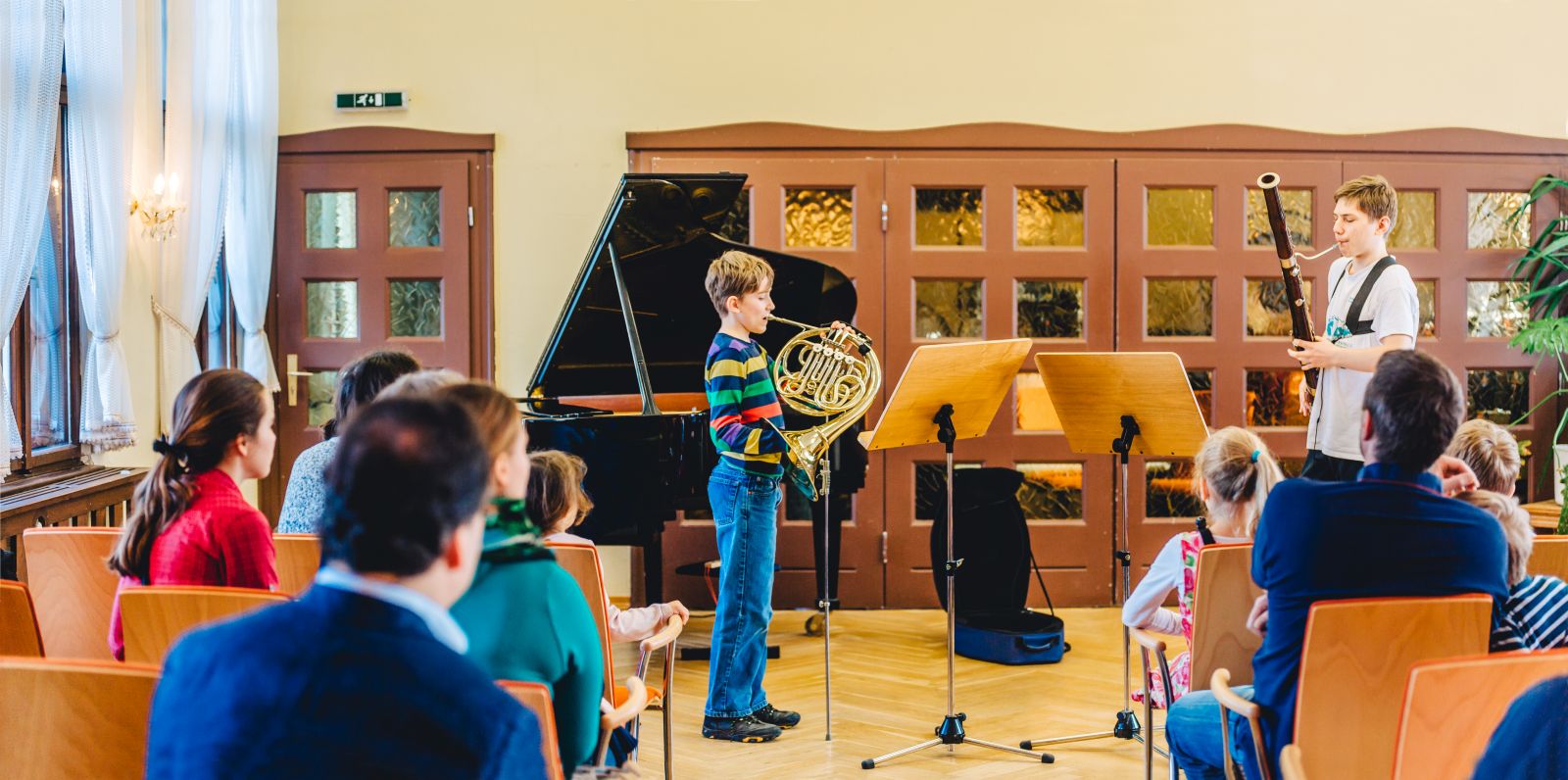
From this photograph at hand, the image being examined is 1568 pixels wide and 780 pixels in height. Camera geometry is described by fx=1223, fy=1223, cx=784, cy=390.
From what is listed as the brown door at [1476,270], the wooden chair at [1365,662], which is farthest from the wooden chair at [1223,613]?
the brown door at [1476,270]

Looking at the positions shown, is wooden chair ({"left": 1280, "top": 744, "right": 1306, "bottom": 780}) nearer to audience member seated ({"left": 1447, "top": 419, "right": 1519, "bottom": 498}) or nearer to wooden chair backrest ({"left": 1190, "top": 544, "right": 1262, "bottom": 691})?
wooden chair backrest ({"left": 1190, "top": 544, "right": 1262, "bottom": 691})

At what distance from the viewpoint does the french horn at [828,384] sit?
3594 millimetres

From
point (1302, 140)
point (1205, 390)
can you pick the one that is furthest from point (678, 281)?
point (1302, 140)

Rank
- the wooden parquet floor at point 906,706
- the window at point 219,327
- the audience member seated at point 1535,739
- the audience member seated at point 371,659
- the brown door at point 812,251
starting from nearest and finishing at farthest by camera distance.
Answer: the audience member seated at point 371,659 < the audience member seated at point 1535,739 < the wooden parquet floor at point 906,706 < the window at point 219,327 < the brown door at point 812,251

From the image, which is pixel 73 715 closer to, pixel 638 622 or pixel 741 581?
pixel 638 622

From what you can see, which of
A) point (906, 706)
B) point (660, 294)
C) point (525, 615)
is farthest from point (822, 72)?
point (525, 615)

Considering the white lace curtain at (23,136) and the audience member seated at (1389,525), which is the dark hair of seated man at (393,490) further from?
the white lace curtain at (23,136)

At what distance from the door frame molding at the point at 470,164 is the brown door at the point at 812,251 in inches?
31.5

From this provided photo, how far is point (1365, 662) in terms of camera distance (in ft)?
6.42

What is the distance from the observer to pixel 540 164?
5582mm

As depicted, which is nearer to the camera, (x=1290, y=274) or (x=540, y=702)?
(x=540, y=702)

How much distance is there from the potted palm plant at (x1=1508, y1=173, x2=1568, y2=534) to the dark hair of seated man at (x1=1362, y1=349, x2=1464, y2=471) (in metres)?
3.91

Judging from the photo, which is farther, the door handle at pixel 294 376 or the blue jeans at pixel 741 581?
the door handle at pixel 294 376

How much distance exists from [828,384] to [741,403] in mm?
379
